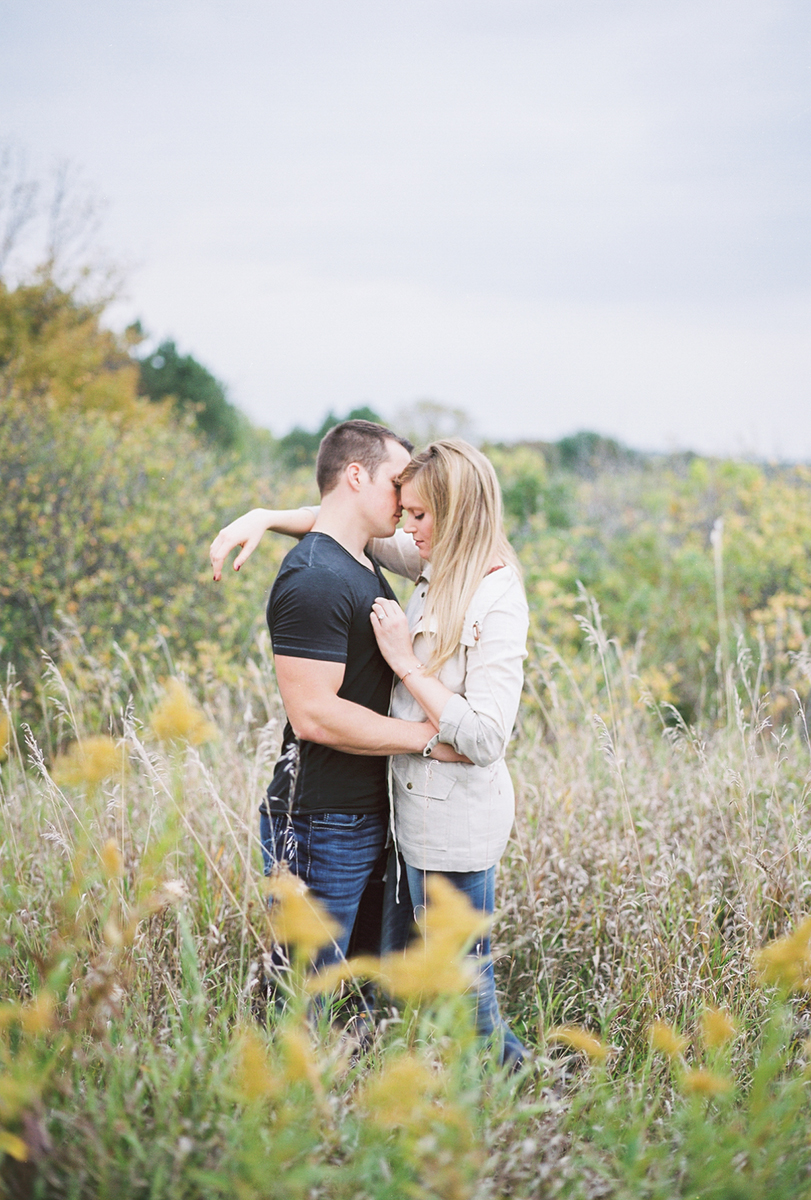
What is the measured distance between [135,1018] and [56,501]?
15.4 ft

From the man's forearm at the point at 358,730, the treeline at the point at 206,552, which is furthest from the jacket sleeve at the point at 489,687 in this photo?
the treeline at the point at 206,552

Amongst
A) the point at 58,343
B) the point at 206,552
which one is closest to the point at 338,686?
the point at 206,552

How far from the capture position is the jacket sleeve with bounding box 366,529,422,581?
8.73 feet

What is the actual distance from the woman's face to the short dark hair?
0.50ft

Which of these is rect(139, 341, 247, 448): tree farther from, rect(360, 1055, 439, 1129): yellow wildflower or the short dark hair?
rect(360, 1055, 439, 1129): yellow wildflower

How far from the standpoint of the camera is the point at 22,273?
36.6 ft

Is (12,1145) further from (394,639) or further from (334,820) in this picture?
(394,639)

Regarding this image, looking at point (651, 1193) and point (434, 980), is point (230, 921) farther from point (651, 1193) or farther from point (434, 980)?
point (434, 980)

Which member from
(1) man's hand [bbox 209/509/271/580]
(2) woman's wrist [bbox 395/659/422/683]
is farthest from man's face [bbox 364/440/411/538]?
(2) woman's wrist [bbox 395/659/422/683]

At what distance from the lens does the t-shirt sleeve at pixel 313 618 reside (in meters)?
2.07

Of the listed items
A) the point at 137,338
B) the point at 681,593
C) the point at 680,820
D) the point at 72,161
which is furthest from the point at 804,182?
the point at 137,338

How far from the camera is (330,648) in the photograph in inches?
81.7

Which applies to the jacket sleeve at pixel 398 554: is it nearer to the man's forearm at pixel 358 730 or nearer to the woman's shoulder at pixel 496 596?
the woman's shoulder at pixel 496 596

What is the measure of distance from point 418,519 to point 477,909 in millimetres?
1143
